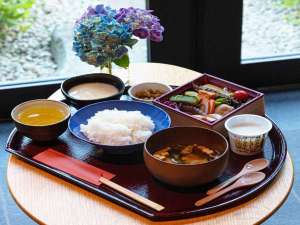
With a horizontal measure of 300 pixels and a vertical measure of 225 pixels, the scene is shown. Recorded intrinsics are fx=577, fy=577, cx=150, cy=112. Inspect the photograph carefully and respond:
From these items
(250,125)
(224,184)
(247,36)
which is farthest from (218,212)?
(247,36)

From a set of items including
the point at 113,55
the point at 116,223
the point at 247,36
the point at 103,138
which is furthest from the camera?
the point at 247,36

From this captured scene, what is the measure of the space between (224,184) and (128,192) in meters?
0.22

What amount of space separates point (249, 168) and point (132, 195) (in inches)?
11.6

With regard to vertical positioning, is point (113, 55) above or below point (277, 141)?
above

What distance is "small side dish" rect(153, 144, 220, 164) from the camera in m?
1.35

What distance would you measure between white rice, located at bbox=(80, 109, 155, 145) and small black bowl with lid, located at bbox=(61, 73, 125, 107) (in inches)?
5.2

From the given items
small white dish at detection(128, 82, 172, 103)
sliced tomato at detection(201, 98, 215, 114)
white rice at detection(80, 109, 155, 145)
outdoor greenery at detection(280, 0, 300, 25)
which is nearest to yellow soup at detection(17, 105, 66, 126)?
white rice at detection(80, 109, 155, 145)

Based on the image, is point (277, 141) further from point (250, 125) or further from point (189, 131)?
point (189, 131)

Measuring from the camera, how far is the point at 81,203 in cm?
129

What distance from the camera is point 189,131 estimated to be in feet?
4.63

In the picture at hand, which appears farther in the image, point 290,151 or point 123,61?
point 290,151

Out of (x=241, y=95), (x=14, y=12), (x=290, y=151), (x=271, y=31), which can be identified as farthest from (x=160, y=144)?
(x=271, y=31)

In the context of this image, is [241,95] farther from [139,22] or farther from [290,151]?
[290,151]

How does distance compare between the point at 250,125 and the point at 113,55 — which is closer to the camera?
the point at 250,125
